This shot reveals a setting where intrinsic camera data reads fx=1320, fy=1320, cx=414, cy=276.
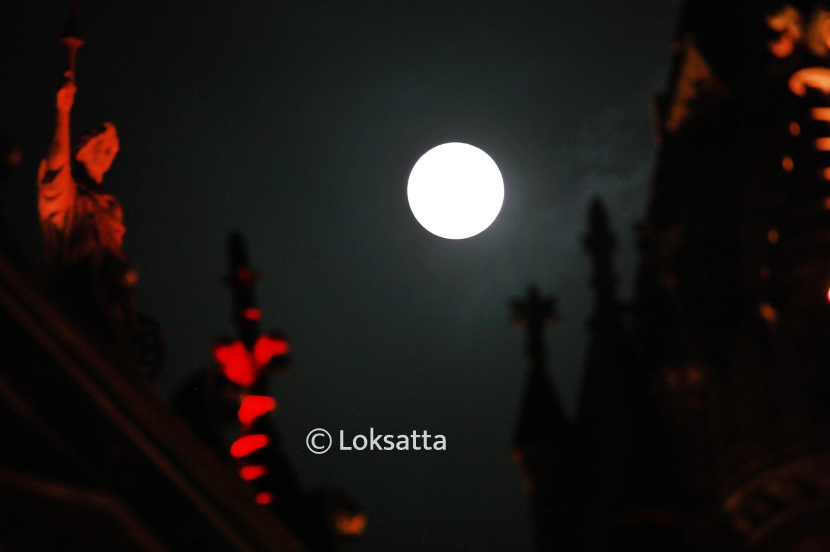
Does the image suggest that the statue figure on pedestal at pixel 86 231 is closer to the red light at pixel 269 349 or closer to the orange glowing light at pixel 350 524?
the red light at pixel 269 349

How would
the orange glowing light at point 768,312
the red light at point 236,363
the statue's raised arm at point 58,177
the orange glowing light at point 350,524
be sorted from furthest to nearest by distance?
the orange glowing light at point 768,312, the red light at point 236,363, the orange glowing light at point 350,524, the statue's raised arm at point 58,177

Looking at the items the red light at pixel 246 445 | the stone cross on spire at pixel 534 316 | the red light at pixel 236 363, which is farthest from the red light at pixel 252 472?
the stone cross on spire at pixel 534 316

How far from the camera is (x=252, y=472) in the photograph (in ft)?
37.9

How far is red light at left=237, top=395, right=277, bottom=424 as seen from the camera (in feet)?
37.9

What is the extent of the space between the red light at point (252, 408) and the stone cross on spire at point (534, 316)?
22.9ft

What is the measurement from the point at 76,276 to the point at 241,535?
8.36 ft

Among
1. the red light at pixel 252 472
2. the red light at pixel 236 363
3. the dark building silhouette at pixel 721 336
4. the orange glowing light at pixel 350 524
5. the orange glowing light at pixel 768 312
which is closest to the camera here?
the orange glowing light at pixel 350 524

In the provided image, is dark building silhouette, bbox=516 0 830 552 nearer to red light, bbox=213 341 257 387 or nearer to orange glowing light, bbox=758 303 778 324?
orange glowing light, bbox=758 303 778 324

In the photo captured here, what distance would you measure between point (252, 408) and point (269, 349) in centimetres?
56

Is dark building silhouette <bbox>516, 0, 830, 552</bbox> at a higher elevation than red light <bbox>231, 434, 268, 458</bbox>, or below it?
higher

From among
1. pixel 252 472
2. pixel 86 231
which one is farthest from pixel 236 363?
pixel 86 231

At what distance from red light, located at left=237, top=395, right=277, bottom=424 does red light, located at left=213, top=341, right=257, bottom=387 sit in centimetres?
18

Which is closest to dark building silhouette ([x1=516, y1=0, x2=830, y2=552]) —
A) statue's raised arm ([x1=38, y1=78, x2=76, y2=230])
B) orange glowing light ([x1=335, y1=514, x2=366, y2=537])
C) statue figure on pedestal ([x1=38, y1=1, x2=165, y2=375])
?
orange glowing light ([x1=335, y1=514, x2=366, y2=537])

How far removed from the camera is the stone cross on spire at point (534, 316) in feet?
59.4
